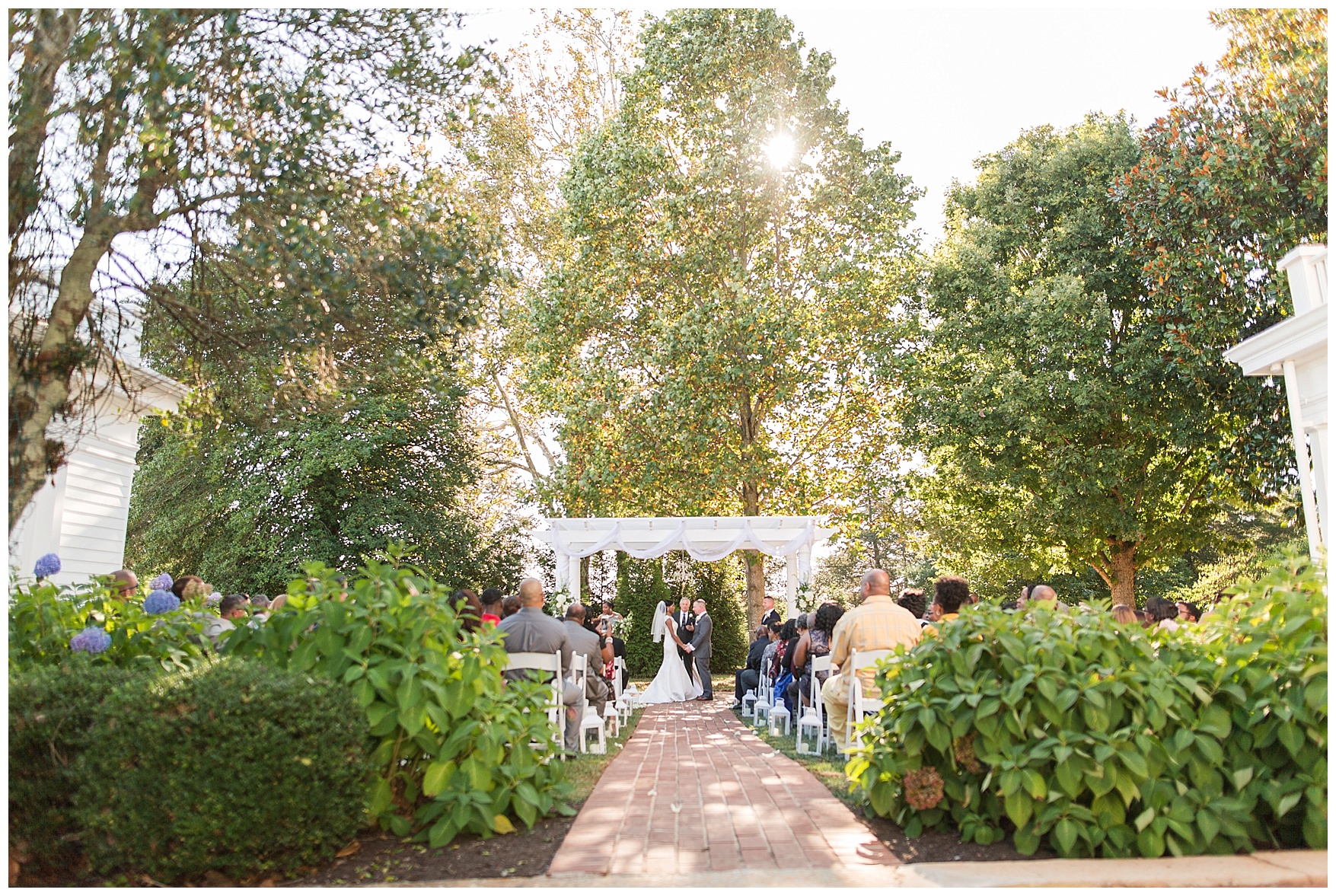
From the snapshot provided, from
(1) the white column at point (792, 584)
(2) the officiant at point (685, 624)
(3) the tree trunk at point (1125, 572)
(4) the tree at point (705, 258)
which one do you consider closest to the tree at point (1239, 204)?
(3) the tree trunk at point (1125, 572)

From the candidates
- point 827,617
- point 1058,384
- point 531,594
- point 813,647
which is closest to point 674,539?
point 813,647

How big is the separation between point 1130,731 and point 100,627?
5.13 meters

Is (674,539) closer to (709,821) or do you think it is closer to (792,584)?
(792,584)

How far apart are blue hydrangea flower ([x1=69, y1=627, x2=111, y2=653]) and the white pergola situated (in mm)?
11508

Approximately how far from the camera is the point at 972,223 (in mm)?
18734

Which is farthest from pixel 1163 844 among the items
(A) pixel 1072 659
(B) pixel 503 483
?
(B) pixel 503 483

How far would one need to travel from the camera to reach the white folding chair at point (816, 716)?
834 centimetres

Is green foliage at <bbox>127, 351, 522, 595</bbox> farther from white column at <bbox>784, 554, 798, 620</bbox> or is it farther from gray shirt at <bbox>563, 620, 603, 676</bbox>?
gray shirt at <bbox>563, 620, 603, 676</bbox>

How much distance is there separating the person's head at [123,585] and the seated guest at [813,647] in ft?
19.3

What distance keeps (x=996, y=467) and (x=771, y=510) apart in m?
5.02

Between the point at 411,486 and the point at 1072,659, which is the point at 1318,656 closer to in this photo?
the point at 1072,659

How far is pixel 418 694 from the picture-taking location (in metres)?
4.43

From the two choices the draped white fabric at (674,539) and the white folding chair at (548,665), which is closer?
the white folding chair at (548,665)

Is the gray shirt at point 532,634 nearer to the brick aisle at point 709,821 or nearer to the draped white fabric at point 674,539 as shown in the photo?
the brick aisle at point 709,821
